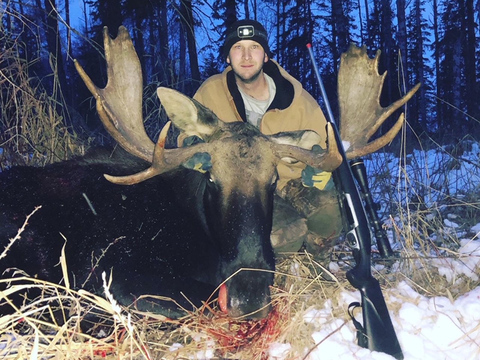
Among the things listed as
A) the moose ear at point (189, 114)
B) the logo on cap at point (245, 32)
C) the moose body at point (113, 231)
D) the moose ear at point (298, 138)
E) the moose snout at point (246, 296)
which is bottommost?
the moose snout at point (246, 296)

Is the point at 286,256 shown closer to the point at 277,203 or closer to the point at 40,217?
the point at 277,203

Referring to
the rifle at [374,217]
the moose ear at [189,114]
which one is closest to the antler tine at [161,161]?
the moose ear at [189,114]

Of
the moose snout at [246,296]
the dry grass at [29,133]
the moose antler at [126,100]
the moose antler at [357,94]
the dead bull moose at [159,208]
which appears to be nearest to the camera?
the moose snout at [246,296]

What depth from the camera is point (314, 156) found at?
→ 319cm

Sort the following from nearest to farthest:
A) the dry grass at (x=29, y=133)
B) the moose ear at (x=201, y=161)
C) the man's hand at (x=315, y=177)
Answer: the moose ear at (x=201, y=161)
the man's hand at (x=315, y=177)
the dry grass at (x=29, y=133)

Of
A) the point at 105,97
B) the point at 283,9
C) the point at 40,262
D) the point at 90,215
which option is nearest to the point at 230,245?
the point at 90,215

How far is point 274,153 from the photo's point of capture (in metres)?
3.12

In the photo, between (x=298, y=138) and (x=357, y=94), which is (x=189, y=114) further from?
(x=357, y=94)

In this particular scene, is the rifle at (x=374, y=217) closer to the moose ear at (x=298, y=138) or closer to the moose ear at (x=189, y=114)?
the moose ear at (x=298, y=138)

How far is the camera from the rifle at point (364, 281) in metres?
2.22

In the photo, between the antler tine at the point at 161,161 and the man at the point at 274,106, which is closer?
the antler tine at the point at 161,161

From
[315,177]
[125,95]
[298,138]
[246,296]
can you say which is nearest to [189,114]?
[125,95]

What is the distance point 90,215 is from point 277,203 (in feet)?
5.54

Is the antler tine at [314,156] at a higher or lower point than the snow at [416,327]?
higher
